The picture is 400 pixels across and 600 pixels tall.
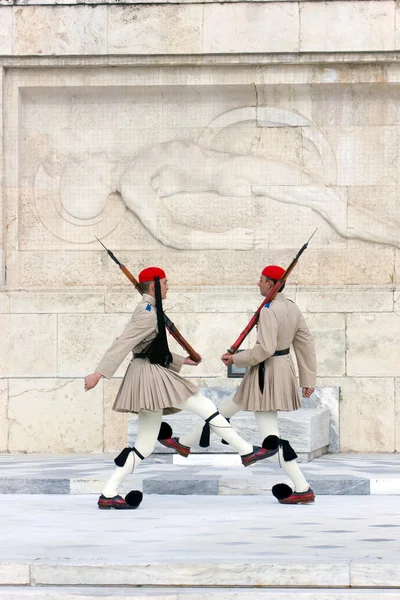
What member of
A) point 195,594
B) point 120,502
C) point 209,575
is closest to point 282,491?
point 120,502

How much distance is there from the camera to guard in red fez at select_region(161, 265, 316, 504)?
905 centimetres

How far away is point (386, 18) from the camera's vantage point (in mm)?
13492

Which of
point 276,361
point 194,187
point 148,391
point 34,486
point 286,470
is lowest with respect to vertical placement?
point 34,486

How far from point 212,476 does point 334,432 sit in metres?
3.04

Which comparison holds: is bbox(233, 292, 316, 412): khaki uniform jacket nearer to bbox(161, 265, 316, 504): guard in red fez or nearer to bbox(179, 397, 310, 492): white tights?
bbox(161, 265, 316, 504): guard in red fez

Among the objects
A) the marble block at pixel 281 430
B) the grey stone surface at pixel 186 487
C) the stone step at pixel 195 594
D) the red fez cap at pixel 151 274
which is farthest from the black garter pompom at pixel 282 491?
the stone step at pixel 195 594

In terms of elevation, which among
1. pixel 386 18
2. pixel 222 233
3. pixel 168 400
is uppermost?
pixel 386 18

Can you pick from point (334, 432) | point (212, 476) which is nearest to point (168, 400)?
point (212, 476)

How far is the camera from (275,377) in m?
9.20

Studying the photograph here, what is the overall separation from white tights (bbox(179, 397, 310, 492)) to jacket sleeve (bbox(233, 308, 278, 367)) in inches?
14.2

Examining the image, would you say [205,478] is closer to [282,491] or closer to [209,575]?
[282,491]

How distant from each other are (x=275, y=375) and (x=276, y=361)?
0.12 metres

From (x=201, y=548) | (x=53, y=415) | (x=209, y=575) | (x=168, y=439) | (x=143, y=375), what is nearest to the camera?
(x=209, y=575)

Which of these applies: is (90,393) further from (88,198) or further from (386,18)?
(386,18)
